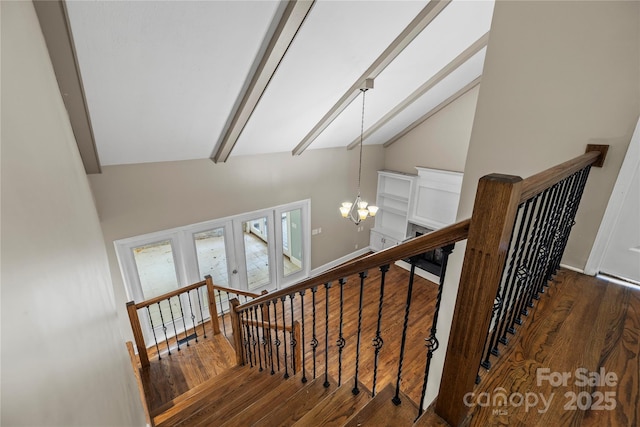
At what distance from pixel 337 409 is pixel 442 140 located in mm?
5578

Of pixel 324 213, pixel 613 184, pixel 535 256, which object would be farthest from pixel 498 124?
pixel 324 213

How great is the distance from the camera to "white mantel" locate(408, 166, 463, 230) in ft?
19.0

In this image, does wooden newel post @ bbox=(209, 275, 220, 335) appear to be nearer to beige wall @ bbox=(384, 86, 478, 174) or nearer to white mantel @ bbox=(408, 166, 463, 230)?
white mantel @ bbox=(408, 166, 463, 230)

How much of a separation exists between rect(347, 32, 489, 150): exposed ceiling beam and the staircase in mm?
4025

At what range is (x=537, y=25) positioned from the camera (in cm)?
188

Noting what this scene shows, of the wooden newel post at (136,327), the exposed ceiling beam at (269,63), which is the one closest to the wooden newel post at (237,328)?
the wooden newel post at (136,327)

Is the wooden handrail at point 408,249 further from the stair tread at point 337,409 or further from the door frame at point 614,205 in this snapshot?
the door frame at point 614,205

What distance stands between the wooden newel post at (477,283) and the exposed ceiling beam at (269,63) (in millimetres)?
2190

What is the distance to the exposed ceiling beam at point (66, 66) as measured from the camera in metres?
1.76

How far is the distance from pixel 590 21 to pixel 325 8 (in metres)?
1.78

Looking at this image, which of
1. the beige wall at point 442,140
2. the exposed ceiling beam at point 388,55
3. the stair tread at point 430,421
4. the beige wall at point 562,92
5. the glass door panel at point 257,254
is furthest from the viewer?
the glass door panel at point 257,254

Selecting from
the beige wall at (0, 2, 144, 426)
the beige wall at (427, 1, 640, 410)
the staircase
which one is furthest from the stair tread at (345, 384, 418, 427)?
the beige wall at (427, 1, 640, 410)

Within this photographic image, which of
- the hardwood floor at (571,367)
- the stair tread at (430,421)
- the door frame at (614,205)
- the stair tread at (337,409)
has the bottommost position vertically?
the stair tread at (337,409)

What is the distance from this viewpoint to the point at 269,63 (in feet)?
8.75
